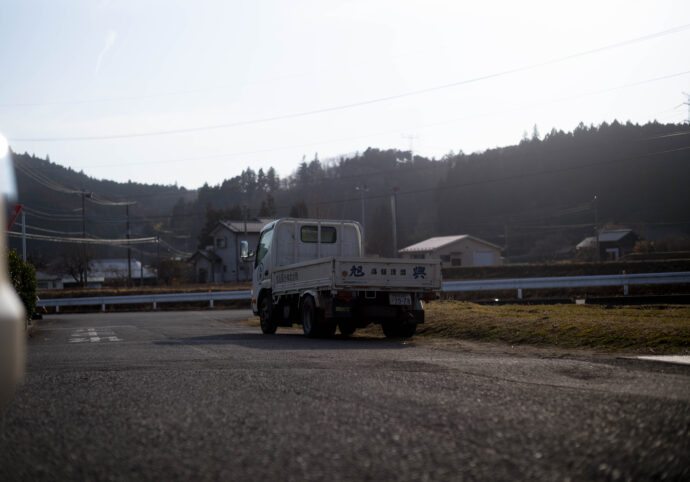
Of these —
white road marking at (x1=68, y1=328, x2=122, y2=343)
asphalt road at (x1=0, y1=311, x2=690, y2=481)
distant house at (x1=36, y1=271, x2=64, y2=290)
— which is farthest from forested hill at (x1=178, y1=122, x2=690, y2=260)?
asphalt road at (x1=0, y1=311, x2=690, y2=481)

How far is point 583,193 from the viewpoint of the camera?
275 ft

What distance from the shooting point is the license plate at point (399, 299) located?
13.8m

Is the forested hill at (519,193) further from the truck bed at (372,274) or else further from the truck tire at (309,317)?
the truck tire at (309,317)

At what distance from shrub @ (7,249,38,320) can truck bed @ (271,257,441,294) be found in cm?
884

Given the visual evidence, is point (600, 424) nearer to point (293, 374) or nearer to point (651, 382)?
point (651, 382)

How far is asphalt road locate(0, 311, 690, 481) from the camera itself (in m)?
3.31

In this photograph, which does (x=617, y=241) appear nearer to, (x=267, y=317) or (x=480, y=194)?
(x=480, y=194)

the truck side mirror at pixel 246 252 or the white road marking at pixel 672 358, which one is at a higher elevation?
the truck side mirror at pixel 246 252

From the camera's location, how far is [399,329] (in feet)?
47.8

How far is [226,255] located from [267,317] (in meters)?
57.3

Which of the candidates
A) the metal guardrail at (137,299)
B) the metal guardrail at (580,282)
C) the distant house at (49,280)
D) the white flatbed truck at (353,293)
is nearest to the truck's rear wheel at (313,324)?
the white flatbed truck at (353,293)

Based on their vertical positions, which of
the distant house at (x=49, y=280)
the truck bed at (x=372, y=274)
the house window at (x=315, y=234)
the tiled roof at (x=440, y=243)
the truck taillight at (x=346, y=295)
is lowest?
the truck taillight at (x=346, y=295)

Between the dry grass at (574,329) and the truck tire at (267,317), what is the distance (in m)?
3.72

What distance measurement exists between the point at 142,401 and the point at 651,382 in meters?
4.71
